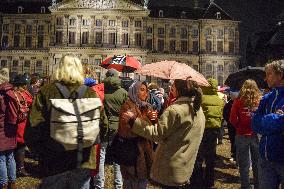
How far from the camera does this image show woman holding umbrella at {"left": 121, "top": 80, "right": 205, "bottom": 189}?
10.3 ft

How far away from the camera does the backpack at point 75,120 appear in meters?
2.68

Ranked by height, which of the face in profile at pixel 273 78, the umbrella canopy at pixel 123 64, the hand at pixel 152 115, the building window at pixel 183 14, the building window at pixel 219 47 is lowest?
the hand at pixel 152 115

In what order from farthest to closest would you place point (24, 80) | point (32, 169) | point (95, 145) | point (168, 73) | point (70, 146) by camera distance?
point (32, 169) → point (24, 80) → point (168, 73) → point (95, 145) → point (70, 146)

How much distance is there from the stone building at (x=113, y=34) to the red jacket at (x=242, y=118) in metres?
37.2

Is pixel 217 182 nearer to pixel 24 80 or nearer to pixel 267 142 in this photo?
pixel 267 142

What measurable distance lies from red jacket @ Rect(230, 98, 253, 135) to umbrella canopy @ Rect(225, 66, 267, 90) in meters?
2.58

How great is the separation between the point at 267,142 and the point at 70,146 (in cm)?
184

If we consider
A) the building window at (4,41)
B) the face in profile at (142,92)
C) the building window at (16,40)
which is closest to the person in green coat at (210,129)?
the face in profile at (142,92)

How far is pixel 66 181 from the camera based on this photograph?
282 cm

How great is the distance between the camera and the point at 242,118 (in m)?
5.25

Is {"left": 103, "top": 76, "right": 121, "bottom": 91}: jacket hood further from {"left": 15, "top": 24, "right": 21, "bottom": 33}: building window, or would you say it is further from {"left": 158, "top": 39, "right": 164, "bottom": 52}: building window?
{"left": 15, "top": 24, "right": 21, "bottom": 33}: building window

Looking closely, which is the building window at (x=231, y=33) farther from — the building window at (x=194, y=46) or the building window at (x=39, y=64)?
the building window at (x=39, y=64)

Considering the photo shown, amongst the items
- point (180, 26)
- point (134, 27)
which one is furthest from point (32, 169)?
point (180, 26)

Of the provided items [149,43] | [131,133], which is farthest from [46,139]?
[149,43]
